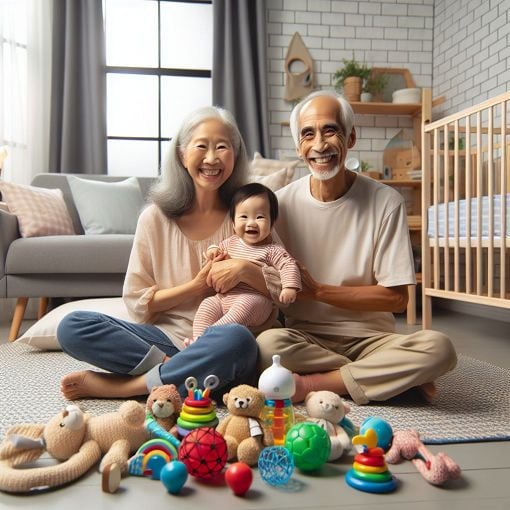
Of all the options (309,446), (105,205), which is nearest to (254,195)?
(309,446)

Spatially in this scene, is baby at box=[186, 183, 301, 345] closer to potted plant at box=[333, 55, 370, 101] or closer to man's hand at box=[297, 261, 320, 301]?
man's hand at box=[297, 261, 320, 301]

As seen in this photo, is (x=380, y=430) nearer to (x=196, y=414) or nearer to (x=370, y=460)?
(x=370, y=460)

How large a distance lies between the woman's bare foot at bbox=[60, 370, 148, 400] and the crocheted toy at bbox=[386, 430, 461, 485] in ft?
2.32

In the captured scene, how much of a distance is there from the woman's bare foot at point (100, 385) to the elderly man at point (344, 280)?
366mm

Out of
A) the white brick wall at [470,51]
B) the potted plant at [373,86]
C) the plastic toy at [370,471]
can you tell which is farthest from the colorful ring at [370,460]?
the potted plant at [373,86]

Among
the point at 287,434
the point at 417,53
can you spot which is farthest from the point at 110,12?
the point at 287,434

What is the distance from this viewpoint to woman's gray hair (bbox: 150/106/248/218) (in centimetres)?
161

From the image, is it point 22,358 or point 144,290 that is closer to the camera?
point 144,290

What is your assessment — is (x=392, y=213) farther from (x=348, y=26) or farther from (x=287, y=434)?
(x=348, y=26)

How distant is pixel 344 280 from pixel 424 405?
1.31 feet

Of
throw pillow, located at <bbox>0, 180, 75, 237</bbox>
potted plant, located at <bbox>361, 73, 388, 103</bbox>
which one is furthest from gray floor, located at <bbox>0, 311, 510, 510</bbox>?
potted plant, located at <bbox>361, 73, 388, 103</bbox>

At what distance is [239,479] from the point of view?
0.91 m

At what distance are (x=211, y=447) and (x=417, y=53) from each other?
4.42 m

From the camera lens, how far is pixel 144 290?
1596 millimetres
